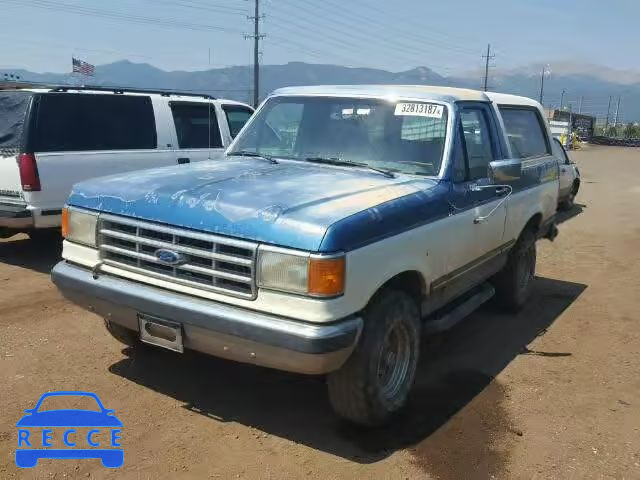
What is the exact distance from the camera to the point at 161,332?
346cm

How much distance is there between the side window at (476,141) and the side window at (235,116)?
16.4 feet

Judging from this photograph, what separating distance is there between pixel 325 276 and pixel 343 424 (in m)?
1.25

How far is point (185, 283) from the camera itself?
3.42 meters

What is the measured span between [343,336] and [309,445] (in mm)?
851

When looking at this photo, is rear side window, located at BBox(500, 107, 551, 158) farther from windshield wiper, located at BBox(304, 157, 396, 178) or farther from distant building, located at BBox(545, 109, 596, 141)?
distant building, located at BBox(545, 109, 596, 141)

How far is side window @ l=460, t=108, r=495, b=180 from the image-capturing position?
4629mm

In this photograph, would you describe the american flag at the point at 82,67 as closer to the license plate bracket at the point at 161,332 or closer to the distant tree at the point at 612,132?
the license plate bracket at the point at 161,332

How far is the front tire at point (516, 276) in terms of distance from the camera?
595 centimetres

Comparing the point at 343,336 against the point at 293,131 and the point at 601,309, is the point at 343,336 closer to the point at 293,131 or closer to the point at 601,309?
the point at 293,131

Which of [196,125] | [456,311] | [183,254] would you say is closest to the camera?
[183,254]

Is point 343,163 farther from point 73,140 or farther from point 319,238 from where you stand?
point 73,140

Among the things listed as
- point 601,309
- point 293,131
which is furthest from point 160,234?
point 601,309

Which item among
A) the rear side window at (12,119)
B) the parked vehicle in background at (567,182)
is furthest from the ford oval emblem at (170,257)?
the parked vehicle in background at (567,182)

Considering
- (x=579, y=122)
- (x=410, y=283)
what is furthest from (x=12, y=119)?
(x=579, y=122)
